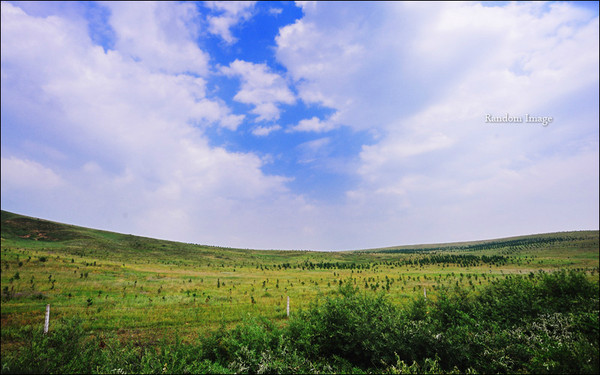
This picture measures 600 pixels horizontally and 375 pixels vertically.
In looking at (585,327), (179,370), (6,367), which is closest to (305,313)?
(179,370)

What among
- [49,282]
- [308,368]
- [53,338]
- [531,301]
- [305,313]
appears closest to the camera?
[53,338]

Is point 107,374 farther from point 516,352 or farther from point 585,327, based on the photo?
point 585,327

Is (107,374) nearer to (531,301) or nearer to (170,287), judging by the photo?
(531,301)

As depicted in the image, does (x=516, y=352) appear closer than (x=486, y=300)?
Yes

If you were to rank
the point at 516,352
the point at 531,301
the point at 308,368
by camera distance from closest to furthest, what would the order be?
the point at 308,368 → the point at 516,352 → the point at 531,301

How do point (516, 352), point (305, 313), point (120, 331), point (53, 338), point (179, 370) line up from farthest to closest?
point (120, 331) < point (305, 313) < point (516, 352) < point (53, 338) < point (179, 370)

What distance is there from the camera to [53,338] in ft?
16.8

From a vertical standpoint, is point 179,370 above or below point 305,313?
above

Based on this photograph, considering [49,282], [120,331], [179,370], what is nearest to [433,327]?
[179,370]

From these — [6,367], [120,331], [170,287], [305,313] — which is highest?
[6,367]

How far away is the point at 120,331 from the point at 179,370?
10.5m

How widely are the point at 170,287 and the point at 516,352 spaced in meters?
27.4

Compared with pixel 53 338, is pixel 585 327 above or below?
below

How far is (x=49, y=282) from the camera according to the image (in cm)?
2353
